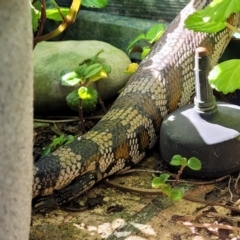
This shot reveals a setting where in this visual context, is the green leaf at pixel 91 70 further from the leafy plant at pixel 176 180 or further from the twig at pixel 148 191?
the leafy plant at pixel 176 180

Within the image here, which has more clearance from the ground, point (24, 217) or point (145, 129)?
point (24, 217)

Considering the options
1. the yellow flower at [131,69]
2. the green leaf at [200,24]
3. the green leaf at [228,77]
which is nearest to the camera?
the green leaf at [228,77]

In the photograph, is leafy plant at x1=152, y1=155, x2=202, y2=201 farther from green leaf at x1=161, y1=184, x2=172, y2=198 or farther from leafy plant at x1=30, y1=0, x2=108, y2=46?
leafy plant at x1=30, y1=0, x2=108, y2=46

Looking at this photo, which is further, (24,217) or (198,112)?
(198,112)

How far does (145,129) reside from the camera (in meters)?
2.25

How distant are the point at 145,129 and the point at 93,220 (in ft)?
1.92

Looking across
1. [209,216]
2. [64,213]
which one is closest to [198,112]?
[209,216]

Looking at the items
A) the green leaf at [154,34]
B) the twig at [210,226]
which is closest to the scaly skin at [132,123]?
the green leaf at [154,34]

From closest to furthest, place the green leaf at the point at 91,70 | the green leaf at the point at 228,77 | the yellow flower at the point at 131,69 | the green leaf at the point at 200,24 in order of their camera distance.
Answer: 1. the green leaf at the point at 228,77
2. the green leaf at the point at 200,24
3. the green leaf at the point at 91,70
4. the yellow flower at the point at 131,69

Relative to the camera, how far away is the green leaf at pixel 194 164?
5.87ft

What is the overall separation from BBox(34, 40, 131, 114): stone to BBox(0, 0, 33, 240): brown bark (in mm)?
1693

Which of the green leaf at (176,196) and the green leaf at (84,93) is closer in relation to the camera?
the green leaf at (176,196)

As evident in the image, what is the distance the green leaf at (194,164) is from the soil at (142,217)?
123 millimetres

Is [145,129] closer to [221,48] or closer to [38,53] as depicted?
[221,48]
